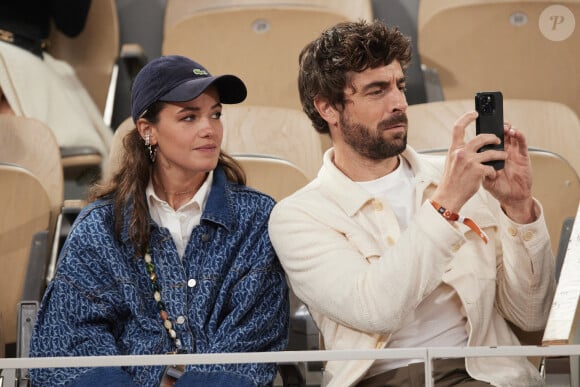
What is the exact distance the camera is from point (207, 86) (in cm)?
151

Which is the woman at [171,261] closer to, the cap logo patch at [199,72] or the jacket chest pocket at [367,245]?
the cap logo patch at [199,72]

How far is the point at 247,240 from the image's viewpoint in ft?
4.92

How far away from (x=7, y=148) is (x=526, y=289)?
1112 mm

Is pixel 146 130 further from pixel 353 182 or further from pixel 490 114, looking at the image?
pixel 490 114

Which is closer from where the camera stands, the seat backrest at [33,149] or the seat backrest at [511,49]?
the seat backrest at [33,149]

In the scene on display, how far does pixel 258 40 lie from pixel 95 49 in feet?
1.83

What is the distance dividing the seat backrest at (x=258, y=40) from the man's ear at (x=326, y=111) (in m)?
0.87

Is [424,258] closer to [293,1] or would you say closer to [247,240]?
[247,240]

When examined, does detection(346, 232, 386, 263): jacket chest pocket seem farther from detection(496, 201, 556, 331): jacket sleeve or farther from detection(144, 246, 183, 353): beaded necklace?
detection(144, 246, 183, 353): beaded necklace

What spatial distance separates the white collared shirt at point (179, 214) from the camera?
153cm

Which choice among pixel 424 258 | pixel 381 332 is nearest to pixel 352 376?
pixel 381 332

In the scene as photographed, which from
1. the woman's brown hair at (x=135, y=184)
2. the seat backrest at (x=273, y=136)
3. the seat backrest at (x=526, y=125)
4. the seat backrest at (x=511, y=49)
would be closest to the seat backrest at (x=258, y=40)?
the seat backrest at (x=511, y=49)

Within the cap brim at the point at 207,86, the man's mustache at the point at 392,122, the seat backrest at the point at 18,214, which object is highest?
the cap brim at the point at 207,86

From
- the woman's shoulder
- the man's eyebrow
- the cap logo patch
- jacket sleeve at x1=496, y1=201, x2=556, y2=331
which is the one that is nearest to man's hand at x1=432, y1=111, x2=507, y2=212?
jacket sleeve at x1=496, y1=201, x2=556, y2=331
